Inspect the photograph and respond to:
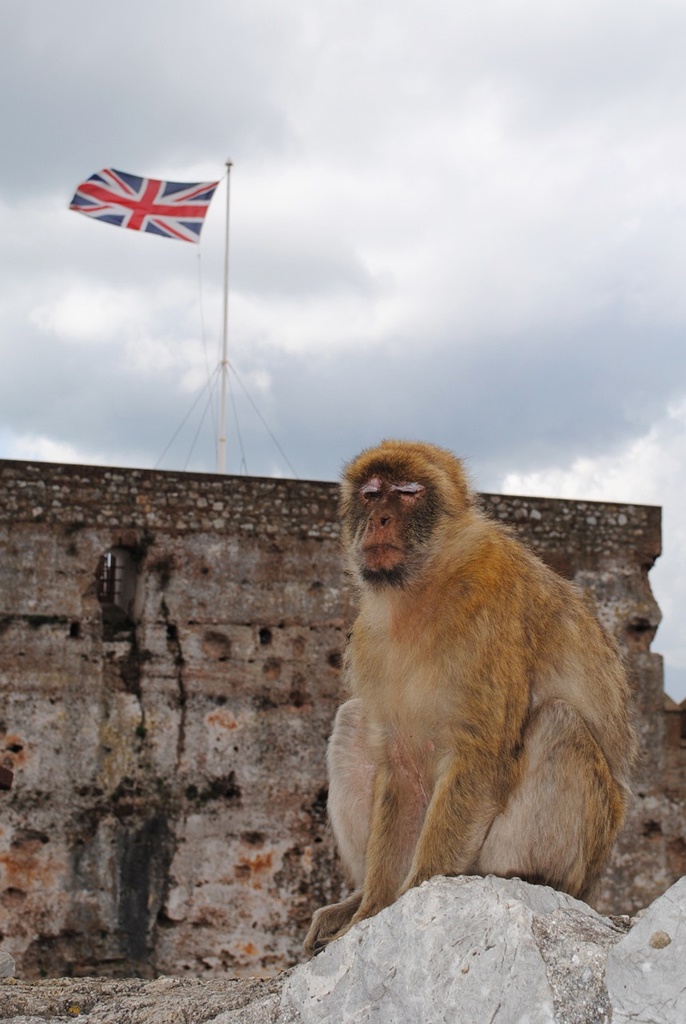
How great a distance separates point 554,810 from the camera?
4.40 m

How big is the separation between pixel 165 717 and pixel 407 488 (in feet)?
26.1

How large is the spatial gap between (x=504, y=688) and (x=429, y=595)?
481mm

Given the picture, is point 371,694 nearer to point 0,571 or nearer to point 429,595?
point 429,595

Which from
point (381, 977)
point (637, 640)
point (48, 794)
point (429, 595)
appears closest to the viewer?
point (381, 977)

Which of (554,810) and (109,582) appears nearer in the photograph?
(554,810)

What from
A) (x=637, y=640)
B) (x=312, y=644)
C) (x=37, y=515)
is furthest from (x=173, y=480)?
(x=637, y=640)

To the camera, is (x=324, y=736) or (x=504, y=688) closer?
(x=504, y=688)

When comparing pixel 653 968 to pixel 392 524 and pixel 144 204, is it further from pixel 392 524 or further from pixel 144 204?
pixel 144 204

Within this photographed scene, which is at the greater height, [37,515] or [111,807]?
[37,515]

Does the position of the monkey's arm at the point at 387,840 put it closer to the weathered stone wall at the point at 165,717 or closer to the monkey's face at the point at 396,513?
the monkey's face at the point at 396,513

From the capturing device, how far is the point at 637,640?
44.8 ft

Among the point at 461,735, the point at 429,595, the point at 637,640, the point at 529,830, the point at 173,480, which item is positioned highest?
the point at 173,480

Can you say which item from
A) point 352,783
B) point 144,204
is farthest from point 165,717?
point 352,783

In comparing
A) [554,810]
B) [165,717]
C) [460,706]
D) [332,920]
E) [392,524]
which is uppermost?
[392,524]
